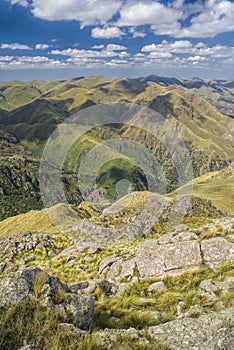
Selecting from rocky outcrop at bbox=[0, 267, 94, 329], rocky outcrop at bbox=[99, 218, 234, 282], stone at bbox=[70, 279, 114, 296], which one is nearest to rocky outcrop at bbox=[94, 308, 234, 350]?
rocky outcrop at bbox=[0, 267, 94, 329]

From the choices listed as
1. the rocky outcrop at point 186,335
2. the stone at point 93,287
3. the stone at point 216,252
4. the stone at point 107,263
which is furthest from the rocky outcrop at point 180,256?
the rocky outcrop at point 186,335

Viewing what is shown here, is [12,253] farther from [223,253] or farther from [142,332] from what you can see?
[142,332]

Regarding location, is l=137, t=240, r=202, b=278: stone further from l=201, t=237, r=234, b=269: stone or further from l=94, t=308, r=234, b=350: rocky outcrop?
l=94, t=308, r=234, b=350: rocky outcrop

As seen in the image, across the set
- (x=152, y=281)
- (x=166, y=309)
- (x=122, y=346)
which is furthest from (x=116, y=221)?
(x=122, y=346)

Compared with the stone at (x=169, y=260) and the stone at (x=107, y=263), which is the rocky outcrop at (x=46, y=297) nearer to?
the stone at (x=169, y=260)

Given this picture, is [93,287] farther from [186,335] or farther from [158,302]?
[186,335]

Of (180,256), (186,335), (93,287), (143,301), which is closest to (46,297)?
(186,335)
